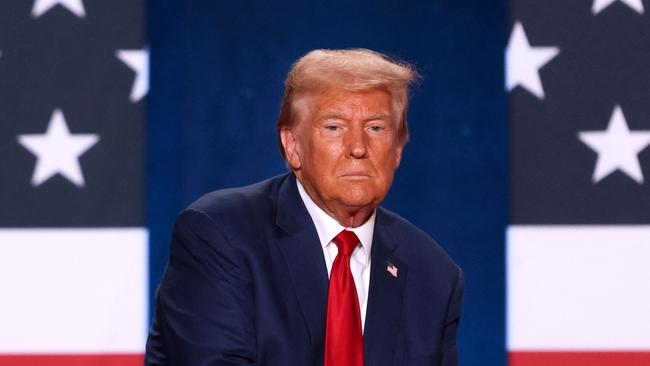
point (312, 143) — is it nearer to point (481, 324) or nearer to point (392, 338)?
point (392, 338)

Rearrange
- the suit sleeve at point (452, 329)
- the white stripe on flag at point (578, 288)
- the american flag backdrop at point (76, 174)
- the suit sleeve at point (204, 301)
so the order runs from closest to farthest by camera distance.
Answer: the suit sleeve at point (204, 301)
the suit sleeve at point (452, 329)
the american flag backdrop at point (76, 174)
the white stripe on flag at point (578, 288)

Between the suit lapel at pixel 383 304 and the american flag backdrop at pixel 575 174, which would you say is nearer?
the suit lapel at pixel 383 304

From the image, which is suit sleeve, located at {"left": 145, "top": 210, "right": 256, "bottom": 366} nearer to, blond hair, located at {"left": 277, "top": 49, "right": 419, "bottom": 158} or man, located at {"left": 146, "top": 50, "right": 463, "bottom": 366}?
man, located at {"left": 146, "top": 50, "right": 463, "bottom": 366}

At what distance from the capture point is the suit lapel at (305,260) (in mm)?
1762

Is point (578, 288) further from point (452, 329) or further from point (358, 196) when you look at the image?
A: point (358, 196)

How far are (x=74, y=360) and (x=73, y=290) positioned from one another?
197mm

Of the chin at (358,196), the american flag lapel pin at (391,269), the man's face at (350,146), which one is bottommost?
the american flag lapel pin at (391,269)

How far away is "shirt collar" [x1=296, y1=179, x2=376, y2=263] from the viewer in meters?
1.90

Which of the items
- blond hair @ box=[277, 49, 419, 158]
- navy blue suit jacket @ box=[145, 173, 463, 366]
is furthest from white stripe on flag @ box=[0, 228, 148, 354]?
blond hair @ box=[277, 49, 419, 158]

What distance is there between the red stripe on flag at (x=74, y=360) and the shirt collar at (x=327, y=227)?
1113 millimetres

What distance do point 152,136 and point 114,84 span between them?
0.18 metres

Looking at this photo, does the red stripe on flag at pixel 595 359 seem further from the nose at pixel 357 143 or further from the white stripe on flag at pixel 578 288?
the nose at pixel 357 143

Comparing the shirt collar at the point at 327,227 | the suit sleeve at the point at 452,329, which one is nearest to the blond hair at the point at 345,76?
the shirt collar at the point at 327,227

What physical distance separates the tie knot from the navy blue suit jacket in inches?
1.7
